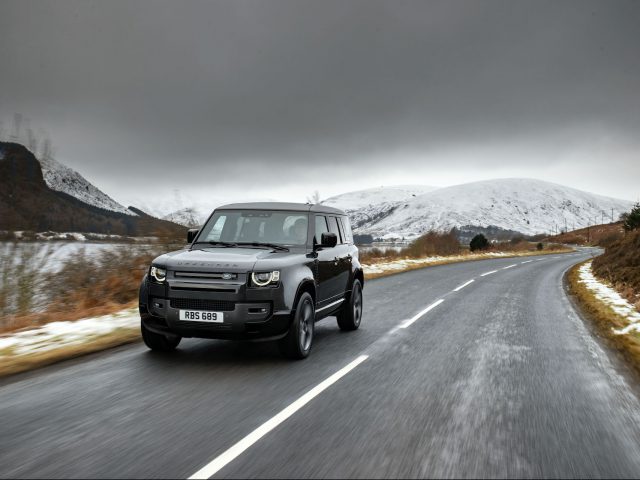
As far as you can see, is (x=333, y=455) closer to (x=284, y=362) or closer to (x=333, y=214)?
(x=284, y=362)

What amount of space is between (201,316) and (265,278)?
84 cm

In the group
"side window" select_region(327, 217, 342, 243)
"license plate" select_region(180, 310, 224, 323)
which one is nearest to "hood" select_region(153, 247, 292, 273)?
"license plate" select_region(180, 310, 224, 323)

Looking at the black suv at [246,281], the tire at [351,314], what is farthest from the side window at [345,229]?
the black suv at [246,281]

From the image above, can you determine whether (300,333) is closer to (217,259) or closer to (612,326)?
(217,259)

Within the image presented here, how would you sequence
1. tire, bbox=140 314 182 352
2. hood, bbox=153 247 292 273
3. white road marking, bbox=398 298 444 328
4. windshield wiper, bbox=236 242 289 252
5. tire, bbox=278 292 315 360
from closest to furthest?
hood, bbox=153 247 292 273 < tire, bbox=278 292 315 360 < tire, bbox=140 314 182 352 < windshield wiper, bbox=236 242 289 252 < white road marking, bbox=398 298 444 328

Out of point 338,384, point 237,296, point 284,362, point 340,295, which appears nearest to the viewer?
point 338,384

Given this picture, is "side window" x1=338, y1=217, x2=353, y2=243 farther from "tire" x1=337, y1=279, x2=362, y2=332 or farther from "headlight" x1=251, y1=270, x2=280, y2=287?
"headlight" x1=251, y1=270, x2=280, y2=287

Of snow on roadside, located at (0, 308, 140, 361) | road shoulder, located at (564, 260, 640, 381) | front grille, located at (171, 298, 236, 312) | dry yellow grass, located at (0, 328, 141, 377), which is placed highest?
front grille, located at (171, 298, 236, 312)

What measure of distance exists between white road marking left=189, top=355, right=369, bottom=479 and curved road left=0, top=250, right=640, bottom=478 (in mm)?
15

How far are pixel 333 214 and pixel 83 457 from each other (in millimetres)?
6040

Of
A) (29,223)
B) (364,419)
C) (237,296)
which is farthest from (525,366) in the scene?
(29,223)

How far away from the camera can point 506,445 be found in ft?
13.1

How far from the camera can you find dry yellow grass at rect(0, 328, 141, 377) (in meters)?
6.27

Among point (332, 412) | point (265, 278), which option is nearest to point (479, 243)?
point (265, 278)
